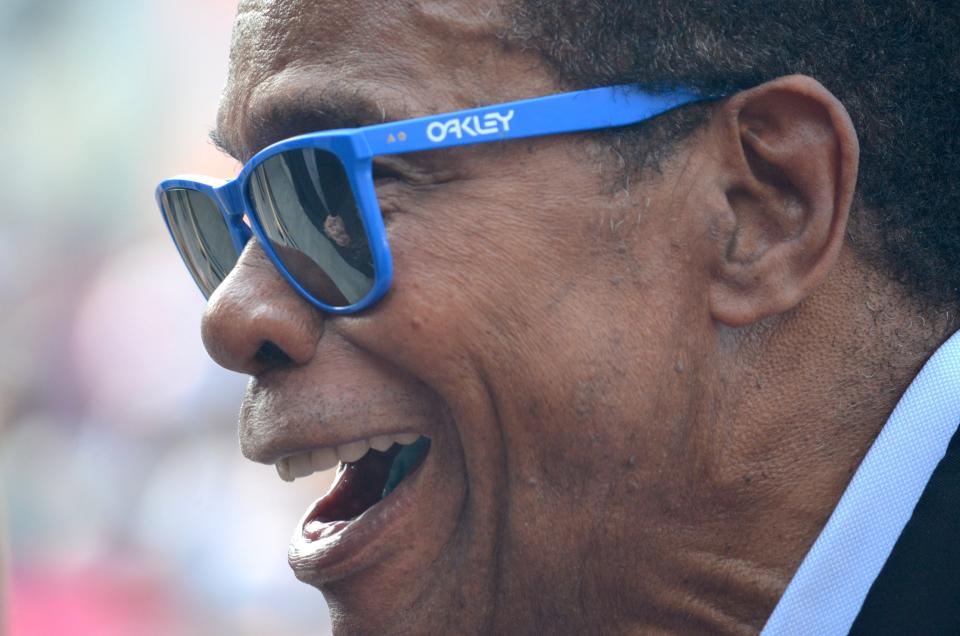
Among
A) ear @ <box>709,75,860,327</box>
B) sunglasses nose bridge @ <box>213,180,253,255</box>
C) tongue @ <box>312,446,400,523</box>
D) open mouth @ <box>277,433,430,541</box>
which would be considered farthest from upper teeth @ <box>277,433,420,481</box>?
ear @ <box>709,75,860,327</box>

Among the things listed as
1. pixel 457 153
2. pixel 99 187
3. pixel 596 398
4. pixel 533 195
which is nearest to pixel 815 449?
pixel 596 398

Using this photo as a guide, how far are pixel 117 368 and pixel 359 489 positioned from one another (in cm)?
503

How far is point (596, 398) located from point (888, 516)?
0.54 m

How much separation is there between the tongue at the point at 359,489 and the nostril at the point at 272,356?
1.17 ft

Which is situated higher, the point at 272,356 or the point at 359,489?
the point at 272,356

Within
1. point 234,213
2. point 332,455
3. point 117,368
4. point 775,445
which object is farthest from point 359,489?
point 117,368

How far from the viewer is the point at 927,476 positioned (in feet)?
6.35

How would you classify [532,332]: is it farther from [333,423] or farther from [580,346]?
[333,423]

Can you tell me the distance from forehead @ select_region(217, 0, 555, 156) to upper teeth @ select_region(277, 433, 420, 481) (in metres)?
0.59

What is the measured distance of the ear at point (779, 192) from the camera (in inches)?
77.7

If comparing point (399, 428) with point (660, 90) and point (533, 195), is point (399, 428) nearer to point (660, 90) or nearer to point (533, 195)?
point (533, 195)

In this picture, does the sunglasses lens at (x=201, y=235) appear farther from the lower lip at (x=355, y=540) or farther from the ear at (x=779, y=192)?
the ear at (x=779, y=192)

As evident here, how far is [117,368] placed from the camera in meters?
7.00

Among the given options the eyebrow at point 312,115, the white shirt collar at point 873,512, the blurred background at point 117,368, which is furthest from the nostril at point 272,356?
the blurred background at point 117,368
